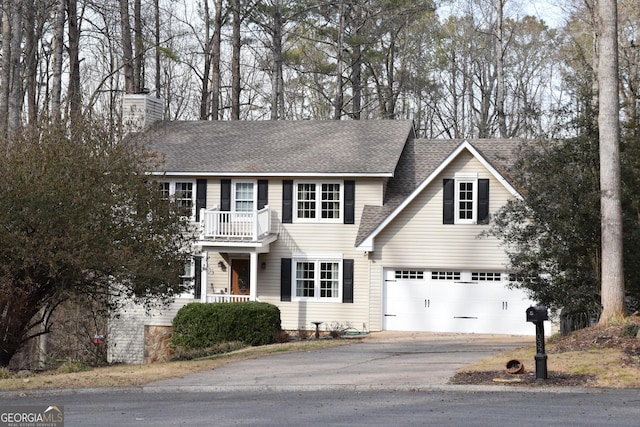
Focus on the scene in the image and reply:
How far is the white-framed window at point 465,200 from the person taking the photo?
91.4 feet

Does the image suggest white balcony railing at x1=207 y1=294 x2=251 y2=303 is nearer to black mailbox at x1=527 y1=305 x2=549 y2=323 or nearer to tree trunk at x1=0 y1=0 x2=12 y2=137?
tree trunk at x1=0 y1=0 x2=12 y2=137

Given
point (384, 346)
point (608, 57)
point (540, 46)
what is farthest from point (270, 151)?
point (540, 46)

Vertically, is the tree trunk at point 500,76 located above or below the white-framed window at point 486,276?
above

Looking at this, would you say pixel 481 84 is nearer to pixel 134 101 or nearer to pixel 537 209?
pixel 134 101

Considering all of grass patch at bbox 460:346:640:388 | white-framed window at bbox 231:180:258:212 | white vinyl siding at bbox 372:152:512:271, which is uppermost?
white-framed window at bbox 231:180:258:212

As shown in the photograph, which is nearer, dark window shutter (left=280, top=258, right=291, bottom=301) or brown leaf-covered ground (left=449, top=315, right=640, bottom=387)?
brown leaf-covered ground (left=449, top=315, right=640, bottom=387)

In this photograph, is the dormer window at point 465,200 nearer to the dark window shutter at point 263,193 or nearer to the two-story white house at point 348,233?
the two-story white house at point 348,233

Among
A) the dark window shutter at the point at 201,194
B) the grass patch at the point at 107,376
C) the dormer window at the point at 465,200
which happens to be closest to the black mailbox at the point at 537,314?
the grass patch at the point at 107,376

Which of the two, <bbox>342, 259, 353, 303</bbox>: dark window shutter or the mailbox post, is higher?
<bbox>342, 259, 353, 303</bbox>: dark window shutter

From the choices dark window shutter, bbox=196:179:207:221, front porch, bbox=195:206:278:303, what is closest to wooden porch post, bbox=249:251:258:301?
front porch, bbox=195:206:278:303

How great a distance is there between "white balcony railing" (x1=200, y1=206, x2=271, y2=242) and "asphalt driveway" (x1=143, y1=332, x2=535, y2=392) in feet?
20.2

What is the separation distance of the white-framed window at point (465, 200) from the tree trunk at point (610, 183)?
8.61 metres

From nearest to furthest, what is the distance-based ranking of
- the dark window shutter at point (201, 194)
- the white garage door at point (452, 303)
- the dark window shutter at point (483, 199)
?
1. the white garage door at point (452, 303)
2. the dark window shutter at point (483, 199)
3. the dark window shutter at point (201, 194)

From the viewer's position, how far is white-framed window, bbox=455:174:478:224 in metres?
27.9
